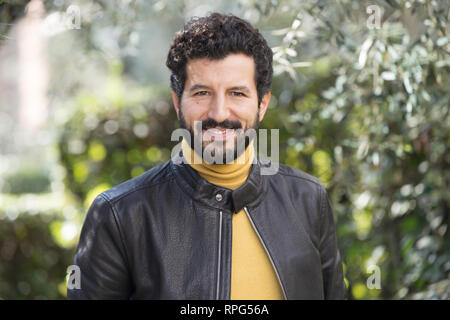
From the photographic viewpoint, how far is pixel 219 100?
1.79 m

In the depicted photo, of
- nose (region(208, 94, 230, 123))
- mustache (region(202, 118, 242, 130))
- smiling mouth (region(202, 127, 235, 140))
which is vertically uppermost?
nose (region(208, 94, 230, 123))

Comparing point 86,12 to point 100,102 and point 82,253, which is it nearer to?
point 100,102

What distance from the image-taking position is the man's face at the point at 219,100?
1.80m

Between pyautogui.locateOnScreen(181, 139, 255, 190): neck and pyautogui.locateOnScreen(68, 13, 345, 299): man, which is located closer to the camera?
pyautogui.locateOnScreen(68, 13, 345, 299): man

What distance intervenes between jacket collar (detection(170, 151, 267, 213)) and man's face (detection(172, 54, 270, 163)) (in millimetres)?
128

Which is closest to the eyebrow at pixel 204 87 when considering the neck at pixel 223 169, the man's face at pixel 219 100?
the man's face at pixel 219 100

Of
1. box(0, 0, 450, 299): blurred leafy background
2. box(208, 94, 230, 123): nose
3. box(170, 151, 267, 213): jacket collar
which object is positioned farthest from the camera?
box(0, 0, 450, 299): blurred leafy background

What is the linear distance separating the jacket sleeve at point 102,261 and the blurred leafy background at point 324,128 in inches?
44.4

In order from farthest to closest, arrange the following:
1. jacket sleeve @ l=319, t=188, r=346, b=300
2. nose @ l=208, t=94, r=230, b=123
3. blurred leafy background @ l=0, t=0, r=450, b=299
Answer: blurred leafy background @ l=0, t=0, r=450, b=299 → jacket sleeve @ l=319, t=188, r=346, b=300 → nose @ l=208, t=94, r=230, b=123

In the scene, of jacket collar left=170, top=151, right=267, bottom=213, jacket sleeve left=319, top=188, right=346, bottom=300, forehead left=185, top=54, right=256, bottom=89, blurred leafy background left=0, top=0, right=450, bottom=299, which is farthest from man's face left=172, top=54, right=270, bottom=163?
blurred leafy background left=0, top=0, right=450, bottom=299

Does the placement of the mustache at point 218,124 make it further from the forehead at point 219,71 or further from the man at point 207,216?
the forehead at point 219,71

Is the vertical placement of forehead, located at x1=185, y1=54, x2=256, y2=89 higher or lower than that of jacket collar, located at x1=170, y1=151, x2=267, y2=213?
higher

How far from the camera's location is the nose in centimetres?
179

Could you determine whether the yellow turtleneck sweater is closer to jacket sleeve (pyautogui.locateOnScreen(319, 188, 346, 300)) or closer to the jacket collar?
the jacket collar
